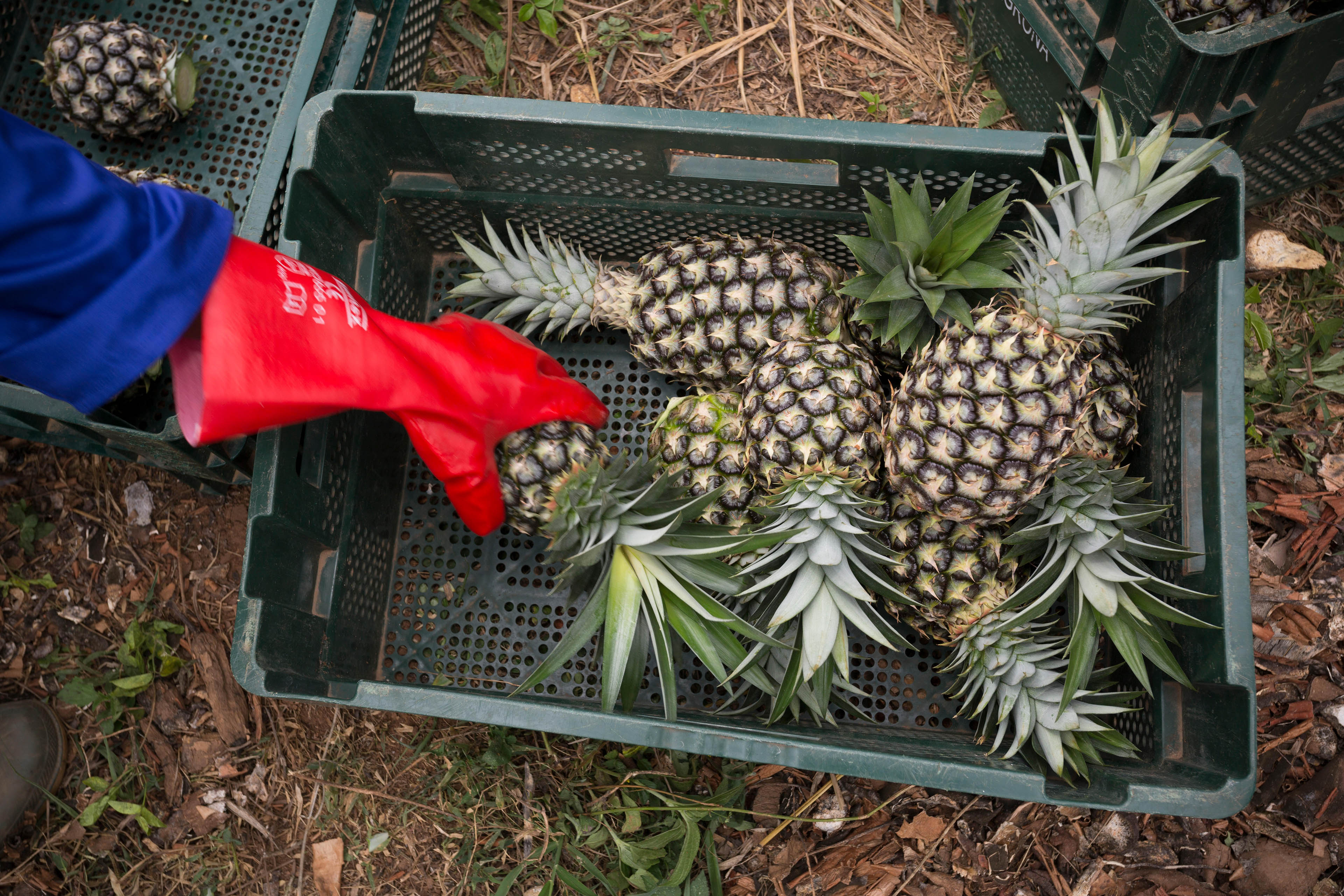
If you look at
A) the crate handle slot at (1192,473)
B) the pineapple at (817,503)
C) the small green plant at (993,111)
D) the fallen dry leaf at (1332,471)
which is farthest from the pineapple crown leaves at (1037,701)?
the small green plant at (993,111)

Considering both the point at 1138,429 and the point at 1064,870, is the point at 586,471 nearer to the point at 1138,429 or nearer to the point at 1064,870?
the point at 1138,429

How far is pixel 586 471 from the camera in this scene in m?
1.76

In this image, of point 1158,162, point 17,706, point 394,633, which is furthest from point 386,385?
point 17,706

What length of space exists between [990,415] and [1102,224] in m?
0.44

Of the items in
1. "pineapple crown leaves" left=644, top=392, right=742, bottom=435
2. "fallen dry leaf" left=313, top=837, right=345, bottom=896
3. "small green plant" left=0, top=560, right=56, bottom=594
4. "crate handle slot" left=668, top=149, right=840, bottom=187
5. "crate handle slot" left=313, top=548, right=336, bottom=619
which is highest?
"crate handle slot" left=668, top=149, right=840, bottom=187

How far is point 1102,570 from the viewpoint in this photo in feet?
5.44

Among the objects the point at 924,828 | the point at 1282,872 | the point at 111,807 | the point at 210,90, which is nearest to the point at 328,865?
the point at 111,807

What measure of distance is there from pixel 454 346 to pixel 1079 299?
1.32 m

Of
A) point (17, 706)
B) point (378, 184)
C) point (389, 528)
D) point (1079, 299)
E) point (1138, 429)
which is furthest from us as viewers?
point (17, 706)

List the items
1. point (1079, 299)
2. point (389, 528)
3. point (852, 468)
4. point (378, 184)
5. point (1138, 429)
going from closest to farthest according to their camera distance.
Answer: point (1079, 299), point (852, 468), point (1138, 429), point (378, 184), point (389, 528)

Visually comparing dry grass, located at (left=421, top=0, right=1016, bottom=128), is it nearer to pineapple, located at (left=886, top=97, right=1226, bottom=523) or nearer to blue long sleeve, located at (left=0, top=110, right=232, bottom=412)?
pineapple, located at (left=886, top=97, right=1226, bottom=523)

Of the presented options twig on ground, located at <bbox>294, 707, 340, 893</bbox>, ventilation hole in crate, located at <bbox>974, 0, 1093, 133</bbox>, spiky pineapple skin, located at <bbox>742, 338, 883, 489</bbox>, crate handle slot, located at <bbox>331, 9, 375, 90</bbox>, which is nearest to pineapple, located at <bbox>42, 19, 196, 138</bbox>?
crate handle slot, located at <bbox>331, 9, 375, 90</bbox>

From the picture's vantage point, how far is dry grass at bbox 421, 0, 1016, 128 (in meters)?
2.70

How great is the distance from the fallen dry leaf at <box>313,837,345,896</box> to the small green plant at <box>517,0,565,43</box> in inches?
103
